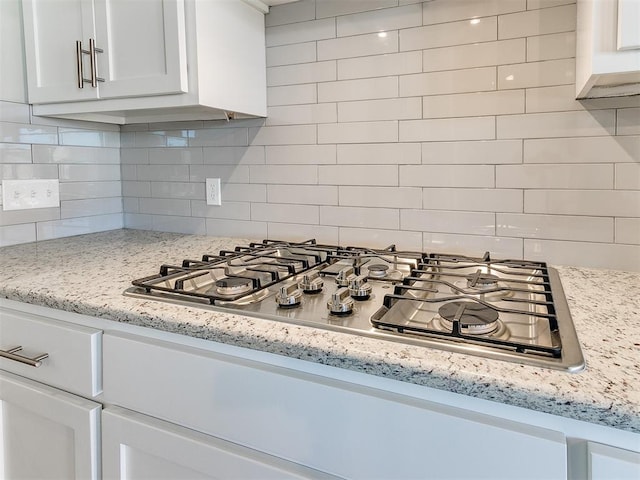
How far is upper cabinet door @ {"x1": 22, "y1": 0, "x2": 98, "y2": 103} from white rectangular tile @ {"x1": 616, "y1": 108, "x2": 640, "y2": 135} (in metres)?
1.48

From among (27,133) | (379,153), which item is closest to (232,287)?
(379,153)

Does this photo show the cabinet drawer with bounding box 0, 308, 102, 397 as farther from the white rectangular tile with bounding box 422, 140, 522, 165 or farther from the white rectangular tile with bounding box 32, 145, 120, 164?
the white rectangular tile with bounding box 422, 140, 522, 165

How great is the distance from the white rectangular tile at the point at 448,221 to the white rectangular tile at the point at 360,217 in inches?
1.3

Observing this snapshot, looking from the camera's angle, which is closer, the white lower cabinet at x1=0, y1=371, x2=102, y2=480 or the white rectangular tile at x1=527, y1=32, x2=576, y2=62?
the white lower cabinet at x1=0, y1=371, x2=102, y2=480

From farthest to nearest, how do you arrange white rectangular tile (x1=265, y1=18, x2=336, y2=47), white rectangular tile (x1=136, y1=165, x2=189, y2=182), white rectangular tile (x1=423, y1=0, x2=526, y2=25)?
white rectangular tile (x1=136, y1=165, x2=189, y2=182) < white rectangular tile (x1=265, y1=18, x2=336, y2=47) < white rectangular tile (x1=423, y1=0, x2=526, y2=25)

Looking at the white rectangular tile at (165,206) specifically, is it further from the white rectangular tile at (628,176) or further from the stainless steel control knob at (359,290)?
the white rectangular tile at (628,176)

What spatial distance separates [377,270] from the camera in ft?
3.79

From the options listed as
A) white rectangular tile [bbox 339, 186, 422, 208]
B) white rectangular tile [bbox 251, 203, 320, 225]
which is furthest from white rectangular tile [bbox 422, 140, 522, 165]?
white rectangular tile [bbox 251, 203, 320, 225]

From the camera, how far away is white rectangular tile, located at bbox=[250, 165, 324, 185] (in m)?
1.57

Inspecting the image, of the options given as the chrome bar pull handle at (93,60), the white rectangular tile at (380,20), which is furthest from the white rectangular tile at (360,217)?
the chrome bar pull handle at (93,60)

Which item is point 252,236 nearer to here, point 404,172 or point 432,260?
point 404,172

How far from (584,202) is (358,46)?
80cm

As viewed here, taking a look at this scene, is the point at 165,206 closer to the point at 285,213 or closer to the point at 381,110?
the point at 285,213

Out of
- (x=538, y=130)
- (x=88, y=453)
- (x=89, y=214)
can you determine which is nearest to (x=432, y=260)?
(x=538, y=130)
